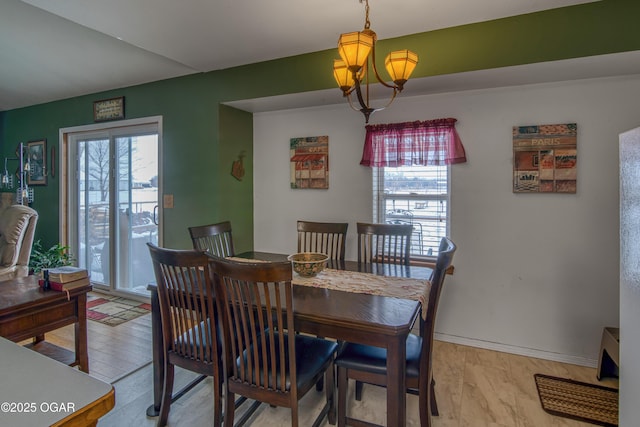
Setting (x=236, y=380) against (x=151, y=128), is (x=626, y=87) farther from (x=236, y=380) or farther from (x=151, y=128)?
(x=151, y=128)

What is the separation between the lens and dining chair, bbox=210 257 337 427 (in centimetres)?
143

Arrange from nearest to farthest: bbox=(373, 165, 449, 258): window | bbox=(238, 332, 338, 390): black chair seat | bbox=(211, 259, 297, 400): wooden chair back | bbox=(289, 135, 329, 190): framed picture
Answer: bbox=(211, 259, 297, 400): wooden chair back, bbox=(238, 332, 338, 390): black chair seat, bbox=(373, 165, 449, 258): window, bbox=(289, 135, 329, 190): framed picture

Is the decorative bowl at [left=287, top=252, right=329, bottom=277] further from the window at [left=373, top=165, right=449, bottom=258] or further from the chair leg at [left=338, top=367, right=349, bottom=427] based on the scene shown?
the window at [left=373, top=165, right=449, bottom=258]

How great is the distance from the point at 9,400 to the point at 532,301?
10.2ft

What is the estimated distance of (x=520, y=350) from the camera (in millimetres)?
2791

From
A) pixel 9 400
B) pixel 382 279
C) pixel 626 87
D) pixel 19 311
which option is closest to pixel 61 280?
pixel 19 311

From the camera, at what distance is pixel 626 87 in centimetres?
244

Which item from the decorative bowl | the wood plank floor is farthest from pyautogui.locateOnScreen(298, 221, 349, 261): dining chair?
the wood plank floor

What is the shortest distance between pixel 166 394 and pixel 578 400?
2.45 m

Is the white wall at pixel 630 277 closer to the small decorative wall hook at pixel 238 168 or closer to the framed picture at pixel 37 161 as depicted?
the small decorative wall hook at pixel 238 168

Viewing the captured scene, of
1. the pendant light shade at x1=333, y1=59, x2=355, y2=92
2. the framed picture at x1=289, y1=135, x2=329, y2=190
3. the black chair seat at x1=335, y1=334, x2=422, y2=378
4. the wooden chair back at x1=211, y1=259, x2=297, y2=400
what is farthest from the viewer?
the framed picture at x1=289, y1=135, x2=329, y2=190

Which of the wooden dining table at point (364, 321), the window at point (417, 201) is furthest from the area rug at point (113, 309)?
the window at point (417, 201)

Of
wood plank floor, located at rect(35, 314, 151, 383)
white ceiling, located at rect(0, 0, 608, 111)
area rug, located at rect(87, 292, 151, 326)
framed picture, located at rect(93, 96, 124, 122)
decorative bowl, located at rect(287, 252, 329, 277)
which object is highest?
white ceiling, located at rect(0, 0, 608, 111)

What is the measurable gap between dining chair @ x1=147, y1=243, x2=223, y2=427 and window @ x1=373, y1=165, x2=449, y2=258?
6.35 feet
